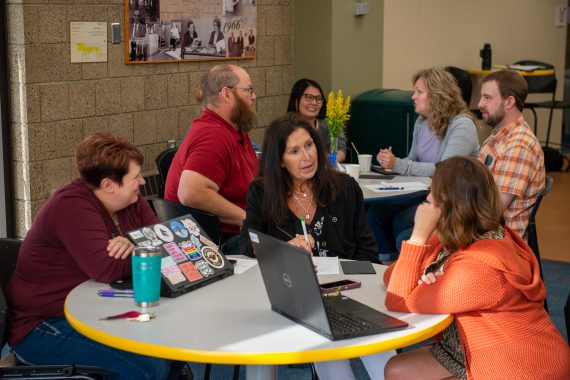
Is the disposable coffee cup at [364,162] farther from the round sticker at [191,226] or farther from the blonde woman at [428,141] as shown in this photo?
the round sticker at [191,226]

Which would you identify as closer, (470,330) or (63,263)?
(470,330)

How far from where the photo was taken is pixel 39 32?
4926 mm

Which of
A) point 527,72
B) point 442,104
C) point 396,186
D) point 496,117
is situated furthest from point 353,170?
point 527,72

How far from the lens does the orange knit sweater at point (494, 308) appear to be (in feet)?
8.09

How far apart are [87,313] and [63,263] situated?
40 cm

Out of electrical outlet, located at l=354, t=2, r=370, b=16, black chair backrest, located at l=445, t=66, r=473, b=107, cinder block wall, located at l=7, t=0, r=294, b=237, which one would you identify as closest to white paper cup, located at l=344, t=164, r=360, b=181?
cinder block wall, located at l=7, t=0, r=294, b=237

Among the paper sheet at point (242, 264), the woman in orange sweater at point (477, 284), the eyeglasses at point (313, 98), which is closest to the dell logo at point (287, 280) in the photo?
the woman in orange sweater at point (477, 284)

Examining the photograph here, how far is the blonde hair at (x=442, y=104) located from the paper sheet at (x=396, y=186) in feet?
1.69

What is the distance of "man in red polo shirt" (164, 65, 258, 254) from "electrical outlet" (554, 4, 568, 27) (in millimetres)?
7824

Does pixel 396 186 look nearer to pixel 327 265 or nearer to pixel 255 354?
pixel 327 265

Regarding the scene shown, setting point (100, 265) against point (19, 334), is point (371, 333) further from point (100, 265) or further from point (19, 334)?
point (19, 334)

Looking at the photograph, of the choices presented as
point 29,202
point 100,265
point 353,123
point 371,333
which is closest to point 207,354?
point 371,333

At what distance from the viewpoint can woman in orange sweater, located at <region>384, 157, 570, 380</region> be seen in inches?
97.3

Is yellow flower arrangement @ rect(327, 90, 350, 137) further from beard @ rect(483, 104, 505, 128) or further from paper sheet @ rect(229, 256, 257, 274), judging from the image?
paper sheet @ rect(229, 256, 257, 274)
